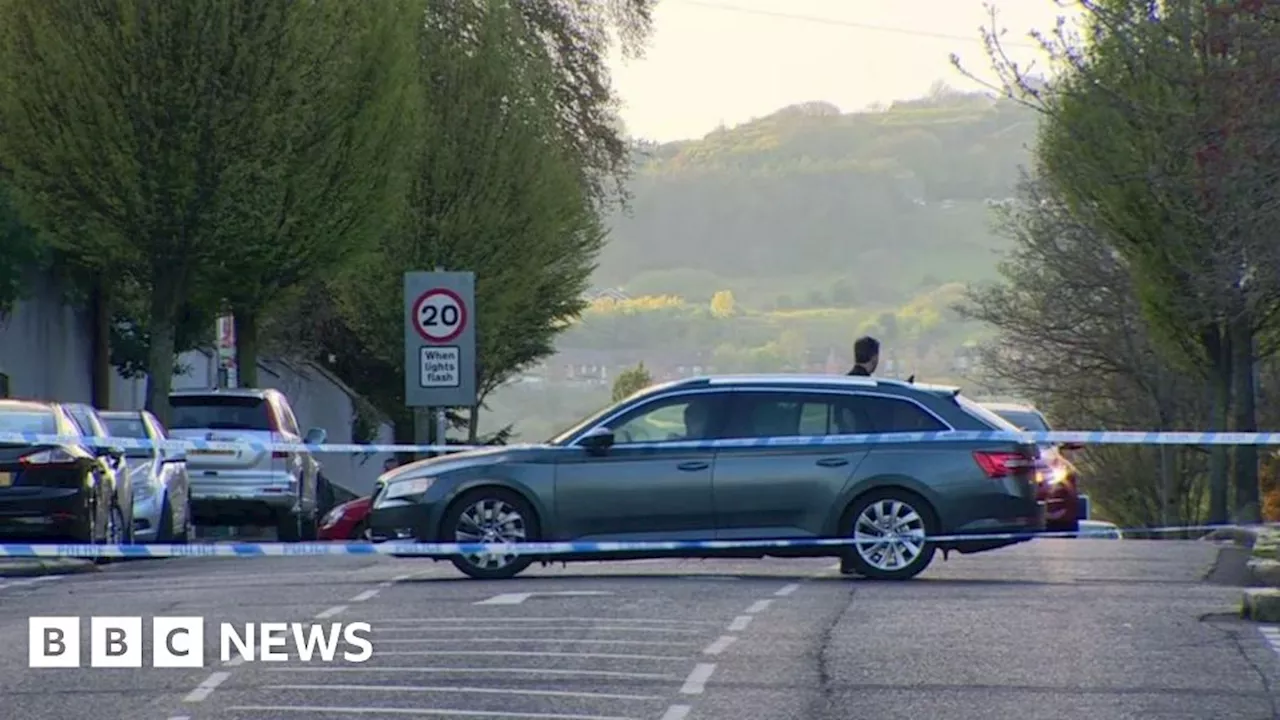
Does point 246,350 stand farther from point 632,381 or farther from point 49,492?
point 632,381

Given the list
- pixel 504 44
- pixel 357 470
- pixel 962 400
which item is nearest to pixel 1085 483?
pixel 357 470

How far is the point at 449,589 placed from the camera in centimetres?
1822

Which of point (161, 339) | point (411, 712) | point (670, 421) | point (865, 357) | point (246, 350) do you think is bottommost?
point (411, 712)

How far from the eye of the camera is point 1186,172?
25984 mm

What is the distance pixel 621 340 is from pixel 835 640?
602 ft

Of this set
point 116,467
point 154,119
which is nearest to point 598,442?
point 116,467

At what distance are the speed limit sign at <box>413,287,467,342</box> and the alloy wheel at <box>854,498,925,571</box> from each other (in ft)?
38.8

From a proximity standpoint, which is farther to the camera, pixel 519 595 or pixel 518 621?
pixel 519 595

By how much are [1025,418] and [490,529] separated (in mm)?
11599

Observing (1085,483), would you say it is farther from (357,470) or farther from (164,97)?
(164,97)

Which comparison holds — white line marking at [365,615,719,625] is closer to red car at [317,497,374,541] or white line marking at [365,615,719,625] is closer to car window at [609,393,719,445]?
car window at [609,393,719,445]

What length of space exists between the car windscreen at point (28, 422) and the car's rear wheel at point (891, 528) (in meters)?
7.36

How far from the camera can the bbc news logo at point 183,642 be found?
549 inches

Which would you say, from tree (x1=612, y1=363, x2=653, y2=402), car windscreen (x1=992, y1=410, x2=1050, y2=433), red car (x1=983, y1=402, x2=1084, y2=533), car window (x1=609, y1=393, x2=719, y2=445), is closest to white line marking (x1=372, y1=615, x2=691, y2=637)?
car window (x1=609, y1=393, x2=719, y2=445)
